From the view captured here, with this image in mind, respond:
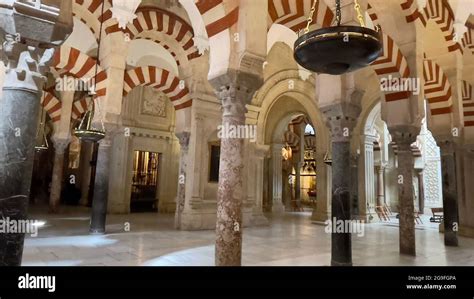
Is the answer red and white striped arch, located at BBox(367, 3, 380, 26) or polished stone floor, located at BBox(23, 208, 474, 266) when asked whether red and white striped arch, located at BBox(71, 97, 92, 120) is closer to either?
polished stone floor, located at BBox(23, 208, 474, 266)

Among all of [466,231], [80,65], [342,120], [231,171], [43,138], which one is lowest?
[466,231]

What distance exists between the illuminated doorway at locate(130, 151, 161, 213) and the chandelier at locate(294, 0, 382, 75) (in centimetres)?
981

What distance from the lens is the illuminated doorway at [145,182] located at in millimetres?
11945

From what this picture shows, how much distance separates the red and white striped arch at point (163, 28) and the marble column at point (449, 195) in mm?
5963

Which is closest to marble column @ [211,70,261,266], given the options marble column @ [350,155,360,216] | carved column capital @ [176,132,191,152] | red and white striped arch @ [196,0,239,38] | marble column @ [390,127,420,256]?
red and white striped arch @ [196,0,239,38]

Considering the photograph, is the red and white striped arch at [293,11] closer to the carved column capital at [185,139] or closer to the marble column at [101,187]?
the carved column capital at [185,139]

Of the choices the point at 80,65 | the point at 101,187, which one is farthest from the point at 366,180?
the point at 80,65

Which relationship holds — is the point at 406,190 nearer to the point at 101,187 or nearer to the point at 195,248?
the point at 195,248

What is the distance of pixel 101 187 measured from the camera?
6695 millimetres

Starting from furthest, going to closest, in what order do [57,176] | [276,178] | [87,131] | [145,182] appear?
[276,178]
[145,182]
[57,176]
[87,131]

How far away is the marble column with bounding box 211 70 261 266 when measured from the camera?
334cm

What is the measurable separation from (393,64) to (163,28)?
5.15m

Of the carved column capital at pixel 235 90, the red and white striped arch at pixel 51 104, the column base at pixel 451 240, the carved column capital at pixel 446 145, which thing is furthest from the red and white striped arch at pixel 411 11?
the red and white striped arch at pixel 51 104

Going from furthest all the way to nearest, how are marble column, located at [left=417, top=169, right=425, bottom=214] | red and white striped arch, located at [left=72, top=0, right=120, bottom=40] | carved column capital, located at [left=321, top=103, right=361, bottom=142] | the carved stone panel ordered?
marble column, located at [left=417, top=169, right=425, bottom=214], the carved stone panel, red and white striped arch, located at [left=72, top=0, right=120, bottom=40], carved column capital, located at [left=321, top=103, right=361, bottom=142]
